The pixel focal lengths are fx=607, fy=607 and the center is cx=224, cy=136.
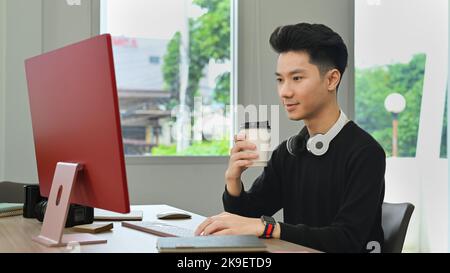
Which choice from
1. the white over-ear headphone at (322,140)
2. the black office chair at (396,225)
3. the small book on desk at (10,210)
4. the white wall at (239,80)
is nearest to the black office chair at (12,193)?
the small book on desk at (10,210)

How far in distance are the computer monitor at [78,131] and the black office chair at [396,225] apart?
759mm

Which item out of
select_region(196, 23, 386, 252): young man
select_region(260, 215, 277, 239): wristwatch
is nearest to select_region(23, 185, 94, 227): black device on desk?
select_region(196, 23, 386, 252): young man

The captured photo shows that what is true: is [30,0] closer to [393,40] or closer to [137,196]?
[137,196]

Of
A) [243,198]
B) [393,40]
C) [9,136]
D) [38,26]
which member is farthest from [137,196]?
[393,40]

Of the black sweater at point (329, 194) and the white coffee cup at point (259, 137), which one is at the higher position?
the white coffee cup at point (259, 137)

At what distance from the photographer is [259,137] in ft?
4.99

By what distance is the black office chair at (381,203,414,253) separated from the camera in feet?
5.24

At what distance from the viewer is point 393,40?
3939mm

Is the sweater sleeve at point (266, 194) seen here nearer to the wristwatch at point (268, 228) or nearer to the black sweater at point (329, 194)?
the black sweater at point (329, 194)

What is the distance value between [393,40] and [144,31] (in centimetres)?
162

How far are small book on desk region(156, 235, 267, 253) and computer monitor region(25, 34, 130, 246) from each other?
113mm

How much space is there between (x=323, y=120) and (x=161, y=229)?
1.86 feet

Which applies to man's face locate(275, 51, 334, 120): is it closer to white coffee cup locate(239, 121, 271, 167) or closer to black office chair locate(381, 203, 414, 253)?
white coffee cup locate(239, 121, 271, 167)

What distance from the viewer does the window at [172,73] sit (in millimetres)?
3510
